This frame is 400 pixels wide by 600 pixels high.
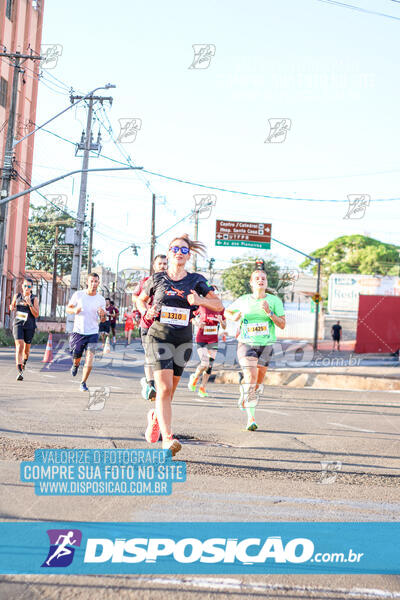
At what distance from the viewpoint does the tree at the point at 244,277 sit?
82.4 m

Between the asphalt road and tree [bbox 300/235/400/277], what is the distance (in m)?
75.3

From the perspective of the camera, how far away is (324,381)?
17891mm

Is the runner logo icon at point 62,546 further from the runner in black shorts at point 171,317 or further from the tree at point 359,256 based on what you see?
the tree at point 359,256

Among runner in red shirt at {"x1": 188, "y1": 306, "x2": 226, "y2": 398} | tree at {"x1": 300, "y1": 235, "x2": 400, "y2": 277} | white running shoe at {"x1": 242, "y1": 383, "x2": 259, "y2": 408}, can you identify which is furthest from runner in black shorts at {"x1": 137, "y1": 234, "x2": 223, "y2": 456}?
tree at {"x1": 300, "y1": 235, "x2": 400, "y2": 277}

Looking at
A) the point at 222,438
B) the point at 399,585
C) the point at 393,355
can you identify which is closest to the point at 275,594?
the point at 399,585

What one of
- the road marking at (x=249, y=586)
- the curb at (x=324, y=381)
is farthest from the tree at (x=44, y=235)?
the road marking at (x=249, y=586)

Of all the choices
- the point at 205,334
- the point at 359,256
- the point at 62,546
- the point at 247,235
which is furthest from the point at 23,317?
the point at 359,256

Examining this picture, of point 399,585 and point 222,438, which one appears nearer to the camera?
point 399,585

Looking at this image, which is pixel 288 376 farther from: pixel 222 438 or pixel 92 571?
pixel 92 571

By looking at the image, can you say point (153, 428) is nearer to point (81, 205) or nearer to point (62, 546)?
point (62, 546)

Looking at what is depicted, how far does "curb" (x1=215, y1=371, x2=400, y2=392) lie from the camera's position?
57.6ft

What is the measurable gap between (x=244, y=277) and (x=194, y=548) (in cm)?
8261

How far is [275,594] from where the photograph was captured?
3.27 meters

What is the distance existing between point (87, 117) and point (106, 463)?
28301 millimetres
